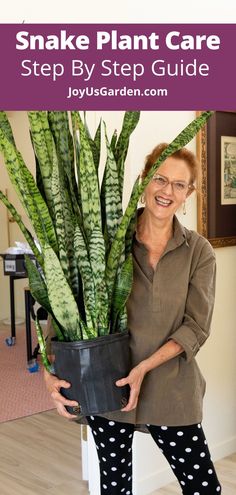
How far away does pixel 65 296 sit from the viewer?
135cm

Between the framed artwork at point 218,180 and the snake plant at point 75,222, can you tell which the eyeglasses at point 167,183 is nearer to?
the snake plant at point 75,222

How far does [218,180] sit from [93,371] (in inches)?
62.3

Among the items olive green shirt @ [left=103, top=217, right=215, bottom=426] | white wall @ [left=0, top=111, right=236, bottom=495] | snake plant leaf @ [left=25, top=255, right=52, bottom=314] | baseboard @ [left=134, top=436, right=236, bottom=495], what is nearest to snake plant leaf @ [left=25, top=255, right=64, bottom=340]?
snake plant leaf @ [left=25, top=255, right=52, bottom=314]

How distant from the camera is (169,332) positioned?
1.51m

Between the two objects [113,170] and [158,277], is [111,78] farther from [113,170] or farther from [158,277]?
[158,277]

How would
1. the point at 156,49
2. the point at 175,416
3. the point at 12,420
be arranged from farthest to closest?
the point at 12,420 → the point at 156,49 → the point at 175,416

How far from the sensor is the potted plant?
1.34 meters

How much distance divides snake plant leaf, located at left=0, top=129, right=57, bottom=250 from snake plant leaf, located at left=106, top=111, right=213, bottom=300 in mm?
147

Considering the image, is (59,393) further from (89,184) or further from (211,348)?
(211,348)

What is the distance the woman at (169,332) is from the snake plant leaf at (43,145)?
0.91 ft

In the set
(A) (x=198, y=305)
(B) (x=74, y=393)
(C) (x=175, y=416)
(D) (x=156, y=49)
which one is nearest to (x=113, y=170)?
(A) (x=198, y=305)

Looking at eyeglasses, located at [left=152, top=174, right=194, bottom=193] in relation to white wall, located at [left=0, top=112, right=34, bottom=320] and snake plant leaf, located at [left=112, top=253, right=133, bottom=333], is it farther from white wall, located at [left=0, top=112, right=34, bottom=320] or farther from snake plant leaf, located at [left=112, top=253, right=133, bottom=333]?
white wall, located at [left=0, top=112, right=34, bottom=320]

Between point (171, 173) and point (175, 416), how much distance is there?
64 cm
